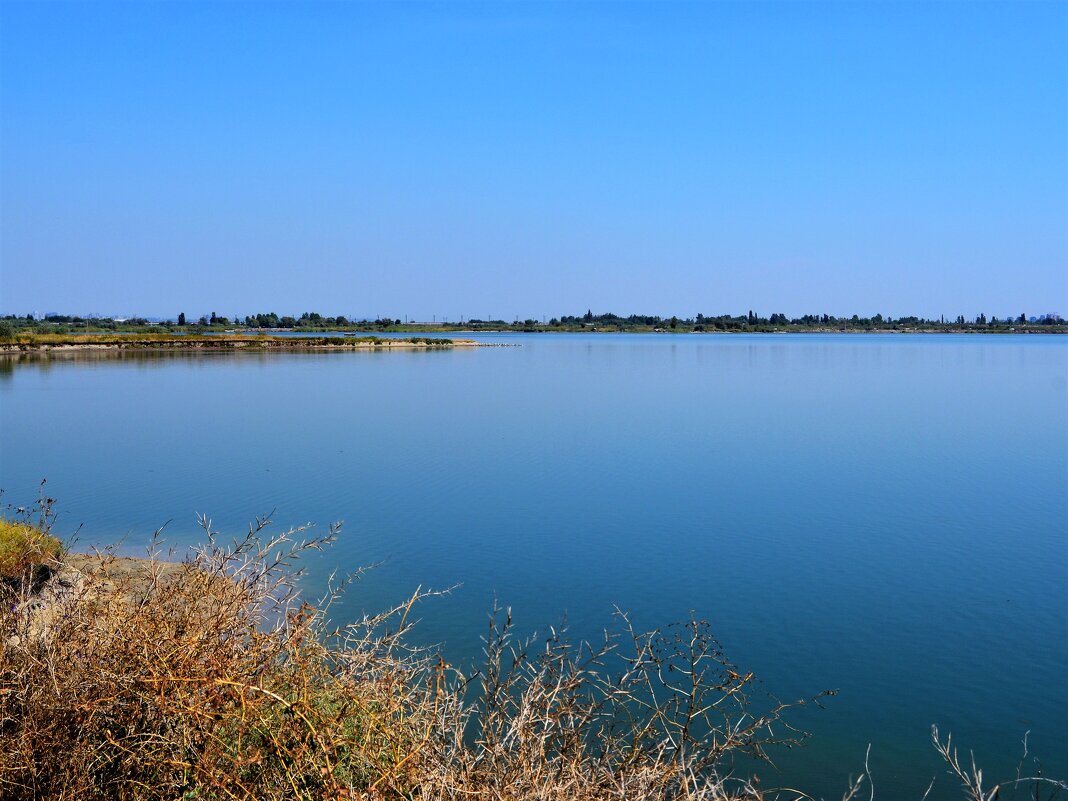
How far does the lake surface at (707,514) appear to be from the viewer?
9.59 metres

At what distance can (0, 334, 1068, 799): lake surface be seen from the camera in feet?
31.5

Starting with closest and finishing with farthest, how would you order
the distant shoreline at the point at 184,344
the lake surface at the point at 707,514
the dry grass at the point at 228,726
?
the dry grass at the point at 228,726 < the lake surface at the point at 707,514 < the distant shoreline at the point at 184,344

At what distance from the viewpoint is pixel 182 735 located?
3908 millimetres

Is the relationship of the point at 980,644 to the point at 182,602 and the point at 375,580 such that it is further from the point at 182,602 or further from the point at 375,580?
the point at 182,602

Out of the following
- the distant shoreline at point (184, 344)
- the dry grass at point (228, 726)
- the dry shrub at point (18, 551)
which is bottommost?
the dry shrub at point (18, 551)

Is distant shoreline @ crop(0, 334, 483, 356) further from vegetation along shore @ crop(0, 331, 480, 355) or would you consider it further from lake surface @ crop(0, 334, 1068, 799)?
lake surface @ crop(0, 334, 1068, 799)

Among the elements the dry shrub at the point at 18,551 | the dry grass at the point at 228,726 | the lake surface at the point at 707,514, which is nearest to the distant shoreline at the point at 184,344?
the lake surface at the point at 707,514

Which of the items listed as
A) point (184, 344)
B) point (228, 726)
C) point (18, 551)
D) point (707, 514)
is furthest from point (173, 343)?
point (228, 726)

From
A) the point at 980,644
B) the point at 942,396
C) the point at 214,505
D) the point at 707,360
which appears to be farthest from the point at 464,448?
the point at 707,360

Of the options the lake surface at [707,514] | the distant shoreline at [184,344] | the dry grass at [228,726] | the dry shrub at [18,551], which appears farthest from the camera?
the distant shoreline at [184,344]

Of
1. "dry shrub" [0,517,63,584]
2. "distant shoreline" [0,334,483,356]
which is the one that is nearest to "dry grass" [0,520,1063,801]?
"dry shrub" [0,517,63,584]

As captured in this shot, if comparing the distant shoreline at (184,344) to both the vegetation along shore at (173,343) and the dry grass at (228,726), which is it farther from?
the dry grass at (228,726)

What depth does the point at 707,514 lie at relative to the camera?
17.0 m

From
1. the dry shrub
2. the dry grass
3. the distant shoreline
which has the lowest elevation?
the dry shrub
